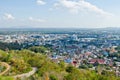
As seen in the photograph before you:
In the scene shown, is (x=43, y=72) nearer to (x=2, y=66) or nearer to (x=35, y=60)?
(x=2, y=66)

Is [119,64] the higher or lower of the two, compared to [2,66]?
lower

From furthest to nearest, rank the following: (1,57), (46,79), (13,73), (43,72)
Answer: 1. (1,57)
2. (43,72)
3. (13,73)
4. (46,79)

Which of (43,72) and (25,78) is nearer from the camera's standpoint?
(25,78)

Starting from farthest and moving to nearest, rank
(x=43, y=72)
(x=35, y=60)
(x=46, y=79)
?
(x=35, y=60) → (x=43, y=72) → (x=46, y=79)

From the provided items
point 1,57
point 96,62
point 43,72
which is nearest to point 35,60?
point 1,57

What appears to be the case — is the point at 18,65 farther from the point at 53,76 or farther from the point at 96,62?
the point at 96,62

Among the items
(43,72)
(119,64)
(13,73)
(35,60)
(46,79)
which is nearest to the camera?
(46,79)

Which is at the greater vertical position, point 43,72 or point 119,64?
point 43,72

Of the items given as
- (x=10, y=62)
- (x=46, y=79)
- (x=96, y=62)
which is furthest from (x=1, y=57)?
(x=96, y=62)

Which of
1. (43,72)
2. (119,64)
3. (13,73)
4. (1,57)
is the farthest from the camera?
(119,64)
